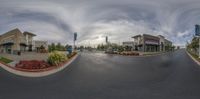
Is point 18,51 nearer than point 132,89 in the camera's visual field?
No

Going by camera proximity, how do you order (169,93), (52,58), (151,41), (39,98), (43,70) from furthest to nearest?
(151,41) < (52,58) < (43,70) < (169,93) < (39,98)

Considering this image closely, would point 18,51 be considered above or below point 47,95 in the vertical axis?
above

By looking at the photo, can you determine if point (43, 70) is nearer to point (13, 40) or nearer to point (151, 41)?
point (13, 40)

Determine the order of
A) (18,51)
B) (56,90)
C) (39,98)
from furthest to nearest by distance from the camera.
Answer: (18,51) → (56,90) → (39,98)

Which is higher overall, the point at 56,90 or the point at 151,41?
the point at 151,41

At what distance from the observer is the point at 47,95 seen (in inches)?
373

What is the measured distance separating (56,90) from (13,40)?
1424 cm

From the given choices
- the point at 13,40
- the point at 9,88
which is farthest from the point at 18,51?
the point at 9,88

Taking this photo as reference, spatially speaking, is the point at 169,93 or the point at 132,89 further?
the point at 132,89

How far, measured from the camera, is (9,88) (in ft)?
36.2

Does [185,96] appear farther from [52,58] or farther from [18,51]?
[18,51]

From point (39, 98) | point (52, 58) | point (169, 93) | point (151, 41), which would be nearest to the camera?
point (39, 98)

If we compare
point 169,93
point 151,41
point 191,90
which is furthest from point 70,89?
point 151,41

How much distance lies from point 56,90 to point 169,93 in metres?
5.69
